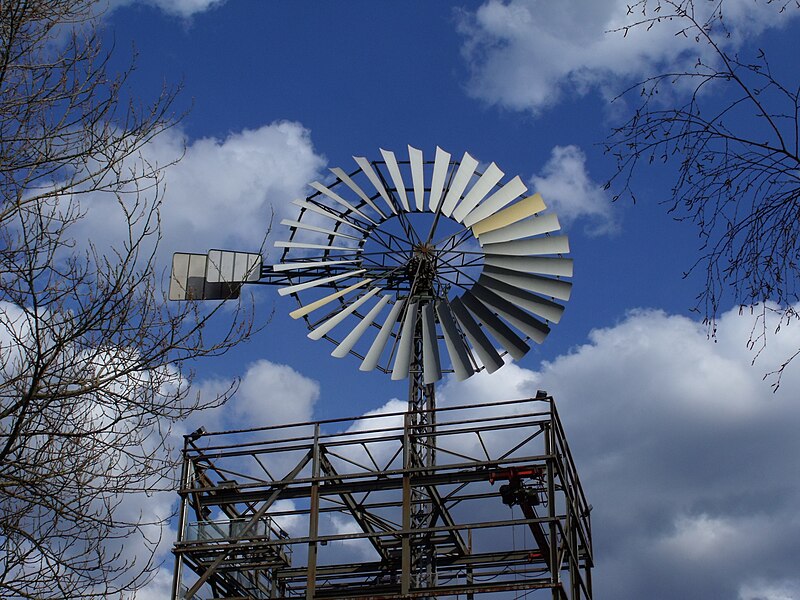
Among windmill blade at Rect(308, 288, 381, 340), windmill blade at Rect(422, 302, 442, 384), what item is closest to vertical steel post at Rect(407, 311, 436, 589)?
windmill blade at Rect(422, 302, 442, 384)

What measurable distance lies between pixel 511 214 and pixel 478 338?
9.90ft

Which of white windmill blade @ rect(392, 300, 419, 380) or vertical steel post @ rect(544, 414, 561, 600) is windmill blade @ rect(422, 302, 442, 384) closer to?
white windmill blade @ rect(392, 300, 419, 380)

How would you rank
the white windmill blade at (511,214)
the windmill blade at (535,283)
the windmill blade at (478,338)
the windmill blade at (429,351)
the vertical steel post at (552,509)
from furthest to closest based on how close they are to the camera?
the white windmill blade at (511,214) < the windmill blade at (535,283) < the windmill blade at (478,338) < the windmill blade at (429,351) < the vertical steel post at (552,509)

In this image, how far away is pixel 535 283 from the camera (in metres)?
26.1

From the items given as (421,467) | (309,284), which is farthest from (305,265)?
(421,467)

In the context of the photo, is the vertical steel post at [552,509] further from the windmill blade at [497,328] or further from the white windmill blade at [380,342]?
the white windmill blade at [380,342]

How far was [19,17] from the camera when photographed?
11.6 m

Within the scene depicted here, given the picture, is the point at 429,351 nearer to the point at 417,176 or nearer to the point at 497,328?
the point at 497,328

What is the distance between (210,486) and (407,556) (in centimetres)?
490

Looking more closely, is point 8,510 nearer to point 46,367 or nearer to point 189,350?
point 46,367

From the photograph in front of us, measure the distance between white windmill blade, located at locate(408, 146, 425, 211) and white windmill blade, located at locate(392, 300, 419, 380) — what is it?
2.32 meters

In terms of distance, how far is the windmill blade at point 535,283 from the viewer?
26.0 m

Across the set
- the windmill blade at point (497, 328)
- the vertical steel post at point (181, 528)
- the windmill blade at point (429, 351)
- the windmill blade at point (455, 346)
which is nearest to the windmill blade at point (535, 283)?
the windmill blade at point (497, 328)

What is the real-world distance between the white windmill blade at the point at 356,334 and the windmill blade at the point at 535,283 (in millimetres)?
2712
